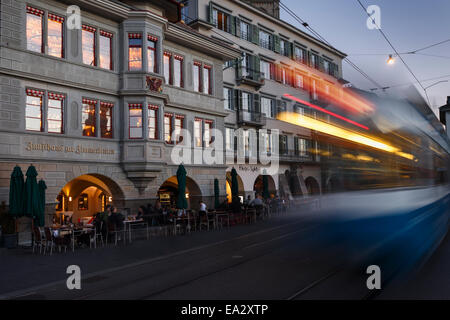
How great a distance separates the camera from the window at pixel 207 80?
26.0 metres

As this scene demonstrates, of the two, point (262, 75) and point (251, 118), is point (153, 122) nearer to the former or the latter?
point (251, 118)

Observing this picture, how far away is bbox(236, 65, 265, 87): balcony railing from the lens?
3169 cm

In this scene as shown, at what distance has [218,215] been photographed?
22.9 metres

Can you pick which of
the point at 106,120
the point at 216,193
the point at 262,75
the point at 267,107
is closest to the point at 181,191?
the point at 106,120

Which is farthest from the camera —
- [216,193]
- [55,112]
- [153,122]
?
[216,193]

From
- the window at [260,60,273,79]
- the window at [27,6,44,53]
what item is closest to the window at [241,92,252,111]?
the window at [260,60,273,79]

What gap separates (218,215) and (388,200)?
1347 cm

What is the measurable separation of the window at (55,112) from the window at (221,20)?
1604 centimetres

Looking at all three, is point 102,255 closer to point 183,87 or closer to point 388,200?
point 388,200

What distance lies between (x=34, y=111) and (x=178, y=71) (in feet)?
30.3

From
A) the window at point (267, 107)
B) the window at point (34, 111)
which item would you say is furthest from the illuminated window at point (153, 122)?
the window at point (267, 107)

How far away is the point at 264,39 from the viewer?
35500mm
